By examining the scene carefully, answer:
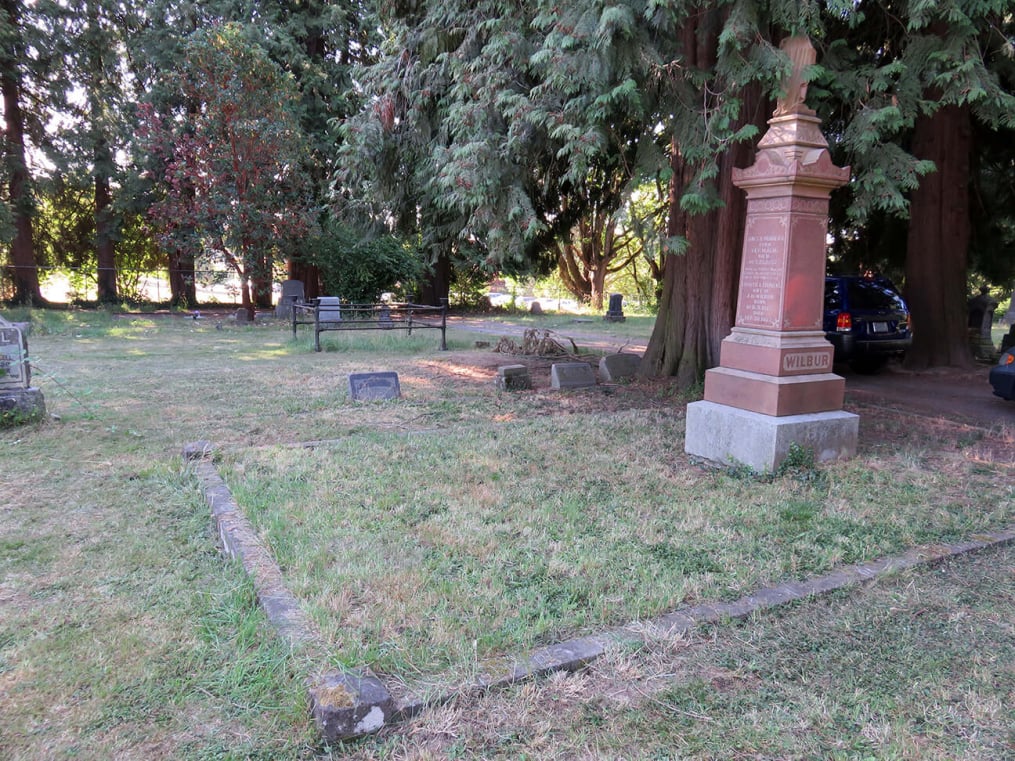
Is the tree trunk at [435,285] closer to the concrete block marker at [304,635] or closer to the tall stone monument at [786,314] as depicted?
the tall stone monument at [786,314]

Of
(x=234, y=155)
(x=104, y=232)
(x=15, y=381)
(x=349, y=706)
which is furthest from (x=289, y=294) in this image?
(x=349, y=706)

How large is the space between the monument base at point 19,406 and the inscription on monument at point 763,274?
23.2 ft

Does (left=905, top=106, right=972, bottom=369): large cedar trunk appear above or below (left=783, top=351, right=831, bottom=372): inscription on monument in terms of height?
above

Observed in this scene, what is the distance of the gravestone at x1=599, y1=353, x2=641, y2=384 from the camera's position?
34.4 ft

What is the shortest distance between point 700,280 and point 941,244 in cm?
584

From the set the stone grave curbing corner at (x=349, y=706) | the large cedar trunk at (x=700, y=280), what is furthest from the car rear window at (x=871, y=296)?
the stone grave curbing corner at (x=349, y=706)

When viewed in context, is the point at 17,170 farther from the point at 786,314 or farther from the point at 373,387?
the point at 786,314

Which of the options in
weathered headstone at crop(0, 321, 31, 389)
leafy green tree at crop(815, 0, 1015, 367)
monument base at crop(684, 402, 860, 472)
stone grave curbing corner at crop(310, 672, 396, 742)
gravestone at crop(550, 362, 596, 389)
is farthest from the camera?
gravestone at crop(550, 362, 596, 389)

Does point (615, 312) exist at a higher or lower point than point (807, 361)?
higher

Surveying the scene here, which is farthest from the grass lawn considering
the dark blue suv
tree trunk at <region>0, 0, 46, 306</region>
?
tree trunk at <region>0, 0, 46, 306</region>

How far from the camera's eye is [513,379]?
32.2 ft

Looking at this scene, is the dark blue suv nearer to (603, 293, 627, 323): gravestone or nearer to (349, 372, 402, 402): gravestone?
(349, 372, 402, 402): gravestone

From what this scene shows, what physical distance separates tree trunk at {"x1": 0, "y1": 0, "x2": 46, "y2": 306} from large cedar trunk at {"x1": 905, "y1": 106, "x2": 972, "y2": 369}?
23.9 metres

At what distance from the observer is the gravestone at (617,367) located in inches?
413
